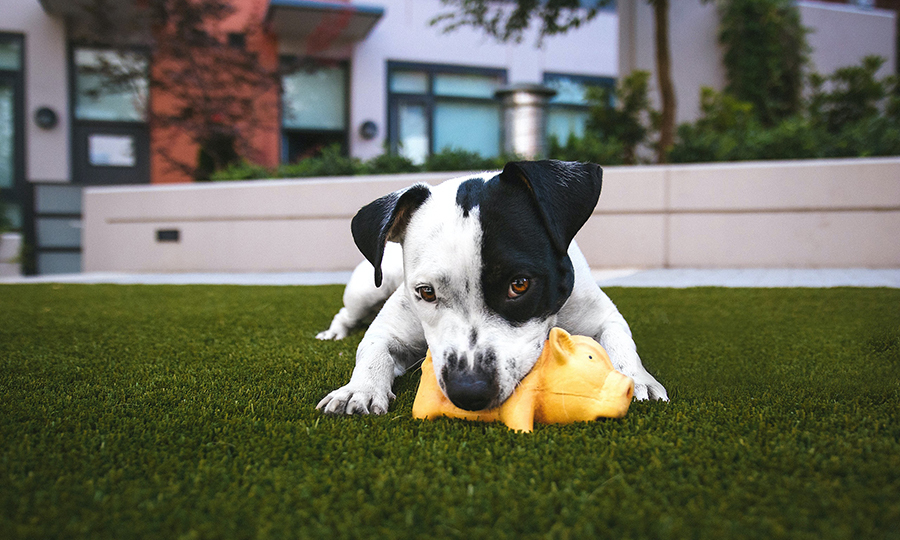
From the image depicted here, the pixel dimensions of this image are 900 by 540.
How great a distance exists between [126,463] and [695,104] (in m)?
17.4

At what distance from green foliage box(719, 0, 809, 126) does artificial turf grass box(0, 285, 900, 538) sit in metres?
15.1

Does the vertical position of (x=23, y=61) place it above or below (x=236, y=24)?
below

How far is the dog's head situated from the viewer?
1934 mm

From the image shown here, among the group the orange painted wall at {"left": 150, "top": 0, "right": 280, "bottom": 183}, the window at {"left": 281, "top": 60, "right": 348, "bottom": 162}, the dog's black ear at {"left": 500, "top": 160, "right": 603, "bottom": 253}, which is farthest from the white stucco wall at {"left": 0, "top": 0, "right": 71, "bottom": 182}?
the dog's black ear at {"left": 500, "top": 160, "right": 603, "bottom": 253}

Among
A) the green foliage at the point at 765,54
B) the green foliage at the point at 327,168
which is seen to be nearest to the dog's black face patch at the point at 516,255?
the green foliage at the point at 327,168

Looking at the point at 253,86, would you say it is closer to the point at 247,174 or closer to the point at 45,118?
the point at 247,174

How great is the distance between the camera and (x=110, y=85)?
12.2m

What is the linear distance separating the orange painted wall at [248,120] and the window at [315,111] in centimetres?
42

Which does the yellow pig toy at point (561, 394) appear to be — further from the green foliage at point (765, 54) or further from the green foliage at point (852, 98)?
the green foliage at point (765, 54)

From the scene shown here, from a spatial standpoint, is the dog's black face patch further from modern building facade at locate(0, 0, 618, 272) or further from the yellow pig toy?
modern building facade at locate(0, 0, 618, 272)

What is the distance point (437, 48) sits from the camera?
14.6 meters

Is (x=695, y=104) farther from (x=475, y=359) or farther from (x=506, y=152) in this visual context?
(x=475, y=359)

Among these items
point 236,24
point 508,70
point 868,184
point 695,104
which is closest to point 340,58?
point 236,24

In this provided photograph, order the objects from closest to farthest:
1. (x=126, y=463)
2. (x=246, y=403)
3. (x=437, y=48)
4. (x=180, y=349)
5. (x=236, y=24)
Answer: (x=126, y=463), (x=246, y=403), (x=180, y=349), (x=236, y=24), (x=437, y=48)
